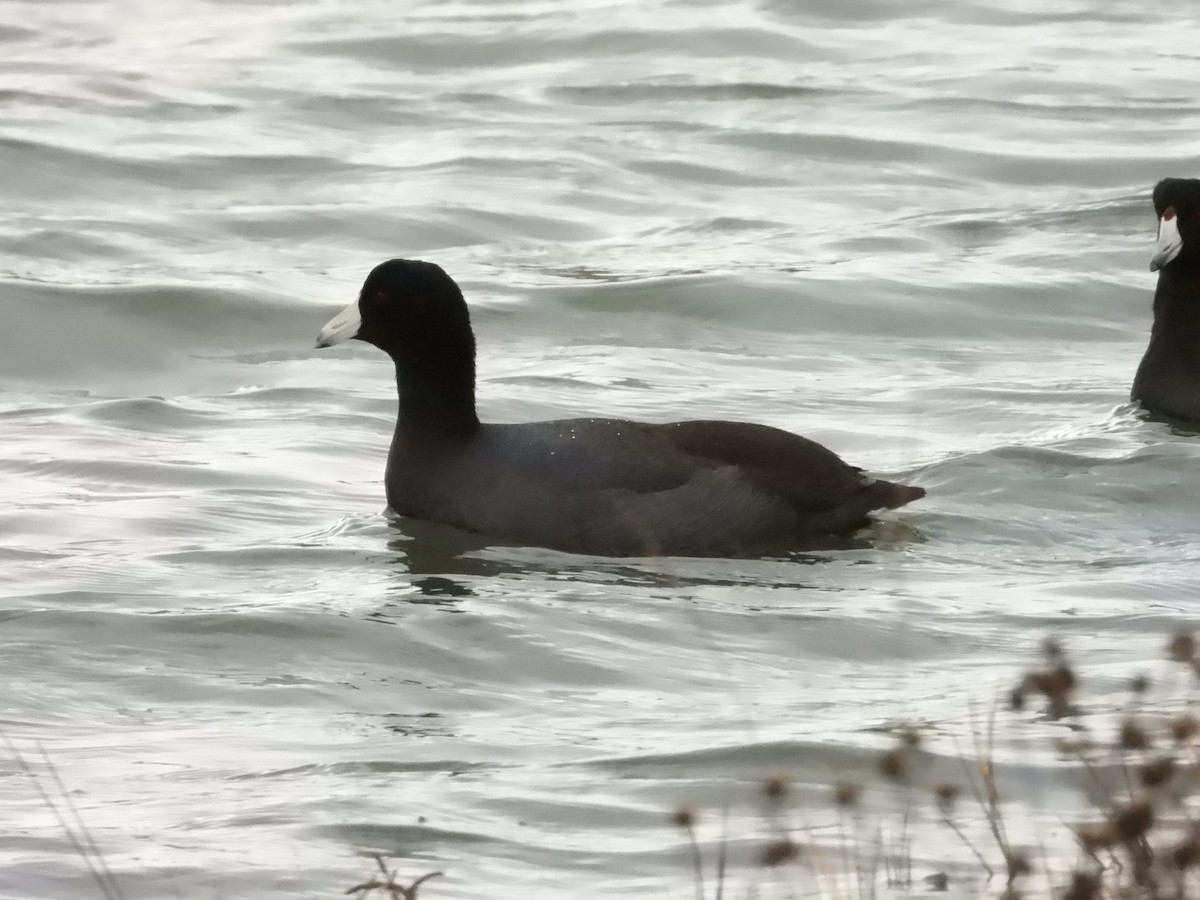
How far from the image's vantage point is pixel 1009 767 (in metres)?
5.75

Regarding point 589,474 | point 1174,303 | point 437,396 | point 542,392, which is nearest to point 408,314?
point 437,396

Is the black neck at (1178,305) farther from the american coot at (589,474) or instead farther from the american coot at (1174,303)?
the american coot at (589,474)

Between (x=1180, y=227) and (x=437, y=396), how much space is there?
4416 millimetres

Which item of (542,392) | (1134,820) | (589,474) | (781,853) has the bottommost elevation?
(542,392)

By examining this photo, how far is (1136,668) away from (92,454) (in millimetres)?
5440

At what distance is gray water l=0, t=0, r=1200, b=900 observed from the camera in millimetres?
5914

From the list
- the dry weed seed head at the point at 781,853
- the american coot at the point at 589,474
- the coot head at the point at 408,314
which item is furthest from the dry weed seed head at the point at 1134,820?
the coot head at the point at 408,314

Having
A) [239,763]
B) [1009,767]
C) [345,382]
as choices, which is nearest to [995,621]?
[1009,767]

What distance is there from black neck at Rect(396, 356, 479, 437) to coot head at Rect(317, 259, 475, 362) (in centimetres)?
5

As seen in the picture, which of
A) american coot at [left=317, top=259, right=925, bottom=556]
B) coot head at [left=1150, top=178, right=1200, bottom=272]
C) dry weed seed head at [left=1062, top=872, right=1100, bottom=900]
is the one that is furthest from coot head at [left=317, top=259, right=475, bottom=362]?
dry weed seed head at [left=1062, top=872, right=1100, bottom=900]

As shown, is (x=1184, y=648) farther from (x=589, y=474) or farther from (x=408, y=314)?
(x=408, y=314)

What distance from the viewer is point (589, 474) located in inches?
338

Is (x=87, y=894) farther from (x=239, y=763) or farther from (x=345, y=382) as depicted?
(x=345, y=382)

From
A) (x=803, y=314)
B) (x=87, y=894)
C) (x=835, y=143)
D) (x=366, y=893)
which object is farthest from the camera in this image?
(x=835, y=143)
